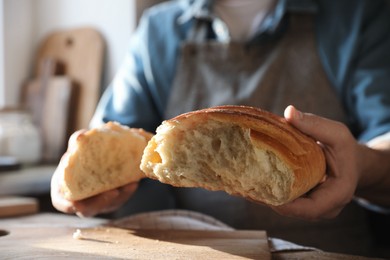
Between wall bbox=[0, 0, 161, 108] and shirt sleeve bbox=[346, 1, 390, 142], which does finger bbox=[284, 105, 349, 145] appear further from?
wall bbox=[0, 0, 161, 108]

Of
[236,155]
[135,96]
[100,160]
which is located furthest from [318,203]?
[135,96]

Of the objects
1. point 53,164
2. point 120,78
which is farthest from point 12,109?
point 120,78

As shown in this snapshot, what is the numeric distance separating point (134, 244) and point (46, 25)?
1.75 meters

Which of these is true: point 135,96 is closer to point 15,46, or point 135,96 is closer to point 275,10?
point 275,10

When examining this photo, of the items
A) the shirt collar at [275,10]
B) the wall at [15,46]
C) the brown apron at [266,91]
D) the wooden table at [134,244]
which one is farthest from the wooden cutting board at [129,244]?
the wall at [15,46]

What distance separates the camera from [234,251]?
39.5 inches

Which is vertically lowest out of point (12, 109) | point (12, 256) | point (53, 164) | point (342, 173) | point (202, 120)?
point (53, 164)

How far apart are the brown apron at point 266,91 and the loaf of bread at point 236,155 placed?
712 millimetres

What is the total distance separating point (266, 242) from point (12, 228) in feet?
1.75

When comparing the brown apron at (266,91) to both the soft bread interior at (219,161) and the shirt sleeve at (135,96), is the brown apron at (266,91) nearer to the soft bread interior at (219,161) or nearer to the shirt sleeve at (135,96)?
the shirt sleeve at (135,96)

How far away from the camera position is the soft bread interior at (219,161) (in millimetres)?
907

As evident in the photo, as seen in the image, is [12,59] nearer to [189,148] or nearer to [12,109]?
[12,109]

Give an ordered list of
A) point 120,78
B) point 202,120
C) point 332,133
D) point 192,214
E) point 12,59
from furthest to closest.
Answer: point 12,59 → point 120,78 → point 192,214 → point 332,133 → point 202,120

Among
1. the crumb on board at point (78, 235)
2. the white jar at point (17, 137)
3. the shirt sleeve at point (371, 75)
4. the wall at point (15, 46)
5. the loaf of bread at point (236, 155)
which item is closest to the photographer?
the loaf of bread at point (236, 155)
